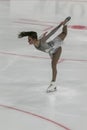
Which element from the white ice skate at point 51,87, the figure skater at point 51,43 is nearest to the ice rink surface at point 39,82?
the white ice skate at point 51,87

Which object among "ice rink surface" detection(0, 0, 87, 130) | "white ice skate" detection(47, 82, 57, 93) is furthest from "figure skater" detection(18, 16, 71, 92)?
"ice rink surface" detection(0, 0, 87, 130)

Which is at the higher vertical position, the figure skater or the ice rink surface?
the figure skater

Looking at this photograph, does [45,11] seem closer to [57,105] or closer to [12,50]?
[12,50]

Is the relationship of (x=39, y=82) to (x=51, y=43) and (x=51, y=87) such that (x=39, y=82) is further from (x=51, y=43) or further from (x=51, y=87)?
(x=51, y=43)

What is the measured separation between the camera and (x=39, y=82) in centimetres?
498

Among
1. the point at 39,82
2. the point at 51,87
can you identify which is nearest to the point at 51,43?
the point at 51,87

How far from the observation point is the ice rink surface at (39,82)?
3783 millimetres

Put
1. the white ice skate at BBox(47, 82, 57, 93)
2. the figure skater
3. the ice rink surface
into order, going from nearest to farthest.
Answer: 1. the ice rink surface
2. the figure skater
3. the white ice skate at BBox(47, 82, 57, 93)

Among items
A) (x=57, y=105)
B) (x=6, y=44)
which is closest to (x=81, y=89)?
(x=57, y=105)

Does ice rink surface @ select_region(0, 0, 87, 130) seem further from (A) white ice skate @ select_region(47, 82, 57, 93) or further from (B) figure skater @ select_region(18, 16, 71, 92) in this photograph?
(B) figure skater @ select_region(18, 16, 71, 92)

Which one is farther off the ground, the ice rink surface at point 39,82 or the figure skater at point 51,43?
the figure skater at point 51,43

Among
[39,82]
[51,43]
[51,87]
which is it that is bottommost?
[39,82]

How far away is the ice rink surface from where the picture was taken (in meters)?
3.78

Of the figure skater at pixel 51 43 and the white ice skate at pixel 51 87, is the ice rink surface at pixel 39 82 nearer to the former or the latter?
the white ice skate at pixel 51 87
